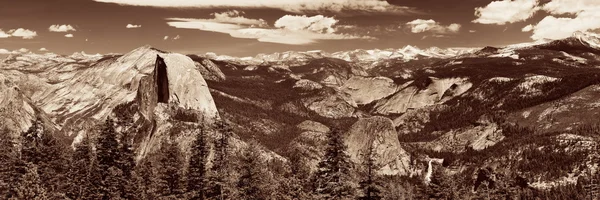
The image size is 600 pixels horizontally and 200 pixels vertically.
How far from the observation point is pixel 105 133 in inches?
2299

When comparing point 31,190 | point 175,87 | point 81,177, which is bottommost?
point 175,87

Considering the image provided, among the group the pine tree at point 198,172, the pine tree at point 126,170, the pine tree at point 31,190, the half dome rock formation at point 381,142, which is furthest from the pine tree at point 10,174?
the half dome rock formation at point 381,142

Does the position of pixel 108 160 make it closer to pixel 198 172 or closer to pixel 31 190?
pixel 198 172

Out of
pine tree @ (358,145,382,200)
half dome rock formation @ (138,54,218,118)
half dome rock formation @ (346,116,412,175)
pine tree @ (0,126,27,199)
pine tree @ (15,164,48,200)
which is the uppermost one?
pine tree @ (358,145,382,200)

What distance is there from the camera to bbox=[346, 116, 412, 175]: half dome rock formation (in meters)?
173

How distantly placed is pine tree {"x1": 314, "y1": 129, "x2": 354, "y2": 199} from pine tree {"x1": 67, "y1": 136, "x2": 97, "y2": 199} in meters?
24.2

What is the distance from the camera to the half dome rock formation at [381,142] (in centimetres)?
17262

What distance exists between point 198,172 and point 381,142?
126m

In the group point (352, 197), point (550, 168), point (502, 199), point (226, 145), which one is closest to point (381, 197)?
Answer: point (352, 197)

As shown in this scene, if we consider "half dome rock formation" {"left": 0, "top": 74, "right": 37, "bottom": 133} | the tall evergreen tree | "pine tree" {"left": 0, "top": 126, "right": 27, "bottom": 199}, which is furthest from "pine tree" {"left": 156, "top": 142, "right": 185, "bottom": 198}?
"half dome rock formation" {"left": 0, "top": 74, "right": 37, "bottom": 133}

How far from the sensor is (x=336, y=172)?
4275 centimetres

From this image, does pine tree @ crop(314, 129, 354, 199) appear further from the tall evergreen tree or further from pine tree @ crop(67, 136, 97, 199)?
pine tree @ crop(67, 136, 97, 199)

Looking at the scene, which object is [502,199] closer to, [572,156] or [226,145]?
[226,145]

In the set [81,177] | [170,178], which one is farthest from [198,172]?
[81,177]
